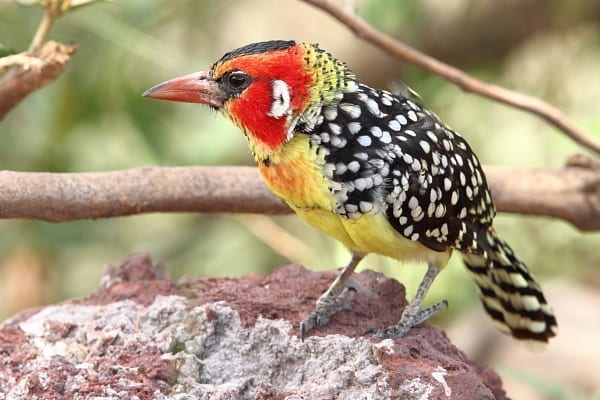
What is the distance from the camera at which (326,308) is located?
7.43 feet

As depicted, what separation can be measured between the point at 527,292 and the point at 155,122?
2263 millimetres

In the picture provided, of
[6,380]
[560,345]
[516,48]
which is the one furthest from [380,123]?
[516,48]

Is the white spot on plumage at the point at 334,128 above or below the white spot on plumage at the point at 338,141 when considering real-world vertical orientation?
above

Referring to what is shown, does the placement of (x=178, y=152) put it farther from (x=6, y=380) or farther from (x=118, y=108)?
(x=6, y=380)

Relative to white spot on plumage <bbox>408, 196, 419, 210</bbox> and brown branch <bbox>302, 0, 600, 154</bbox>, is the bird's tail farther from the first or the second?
brown branch <bbox>302, 0, 600, 154</bbox>

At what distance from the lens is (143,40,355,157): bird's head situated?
2.30 m

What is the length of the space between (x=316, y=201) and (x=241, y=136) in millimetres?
2803

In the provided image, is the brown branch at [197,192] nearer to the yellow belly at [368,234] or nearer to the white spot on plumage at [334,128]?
the yellow belly at [368,234]

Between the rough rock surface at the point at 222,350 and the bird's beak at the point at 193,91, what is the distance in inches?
18.1

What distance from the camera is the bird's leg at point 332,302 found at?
7.19 ft

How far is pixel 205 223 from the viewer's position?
5.59 meters

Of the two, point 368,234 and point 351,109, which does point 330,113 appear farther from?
point 368,234

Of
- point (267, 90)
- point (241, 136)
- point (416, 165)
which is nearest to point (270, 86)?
point (267, 90)

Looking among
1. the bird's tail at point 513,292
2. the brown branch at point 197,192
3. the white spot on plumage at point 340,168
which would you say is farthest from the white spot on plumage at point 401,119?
the brown branch at point 197,192
